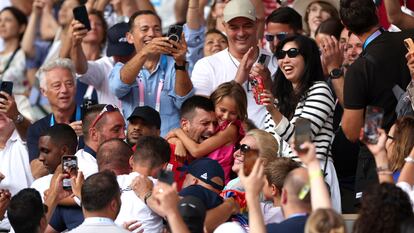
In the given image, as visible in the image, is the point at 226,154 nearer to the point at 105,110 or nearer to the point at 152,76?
the point at 105,110

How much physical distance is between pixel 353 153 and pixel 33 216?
333 cm

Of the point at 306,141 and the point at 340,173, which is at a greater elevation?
the point at 306,141

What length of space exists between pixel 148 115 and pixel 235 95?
81 cm

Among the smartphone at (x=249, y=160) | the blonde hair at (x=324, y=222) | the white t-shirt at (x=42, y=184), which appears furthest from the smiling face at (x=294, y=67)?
the blonde hair at (x=324, y=222)

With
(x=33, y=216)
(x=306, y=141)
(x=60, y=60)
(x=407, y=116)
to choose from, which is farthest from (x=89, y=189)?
(x=60, y=60)

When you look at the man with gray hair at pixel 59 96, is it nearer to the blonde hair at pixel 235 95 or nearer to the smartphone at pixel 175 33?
the smartphone at pixel 175 33

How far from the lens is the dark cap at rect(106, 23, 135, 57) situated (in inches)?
546

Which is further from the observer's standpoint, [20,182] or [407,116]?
[20,182]

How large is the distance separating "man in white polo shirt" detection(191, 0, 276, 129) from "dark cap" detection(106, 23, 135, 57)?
2.91 ft

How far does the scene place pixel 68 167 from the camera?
11047 mm

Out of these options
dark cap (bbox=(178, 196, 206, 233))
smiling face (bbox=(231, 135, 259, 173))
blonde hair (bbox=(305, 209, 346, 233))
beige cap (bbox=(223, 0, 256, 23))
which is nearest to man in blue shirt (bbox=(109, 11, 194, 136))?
beige cap (bbox=(223, 0, 256, 23))

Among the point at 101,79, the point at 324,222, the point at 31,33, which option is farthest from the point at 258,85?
the point at 31,33

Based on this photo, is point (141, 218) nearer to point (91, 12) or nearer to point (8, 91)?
point (8, 91)

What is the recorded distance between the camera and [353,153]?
40.1ft
